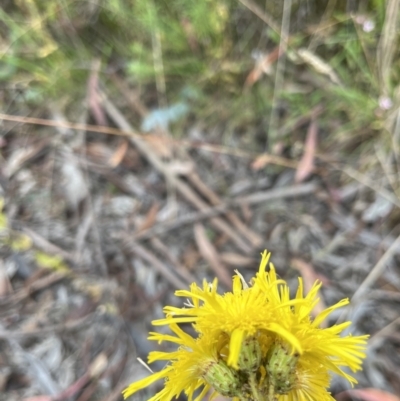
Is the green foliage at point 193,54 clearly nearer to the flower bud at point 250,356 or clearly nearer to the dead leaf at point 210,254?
the dead leaf at point 210,254

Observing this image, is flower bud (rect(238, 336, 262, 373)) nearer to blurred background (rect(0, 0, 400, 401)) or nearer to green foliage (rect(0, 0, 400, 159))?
blurred background (rect(0, 0, 400, 401))

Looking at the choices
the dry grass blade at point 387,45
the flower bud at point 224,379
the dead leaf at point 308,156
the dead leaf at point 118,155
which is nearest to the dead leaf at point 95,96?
the dead leaf at point 118,155

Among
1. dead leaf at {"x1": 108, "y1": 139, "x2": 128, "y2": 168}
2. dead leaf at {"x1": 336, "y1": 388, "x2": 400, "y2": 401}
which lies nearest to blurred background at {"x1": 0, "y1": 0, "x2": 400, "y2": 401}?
dead leaf at {"x1": 108, "y1": 139, "x2": 128, "y2": 168}

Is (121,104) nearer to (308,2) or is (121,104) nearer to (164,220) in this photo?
(164,220)

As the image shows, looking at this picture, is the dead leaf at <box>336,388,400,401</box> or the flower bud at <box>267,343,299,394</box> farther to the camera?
the dead leaf at <box>336,388,400,401</box>

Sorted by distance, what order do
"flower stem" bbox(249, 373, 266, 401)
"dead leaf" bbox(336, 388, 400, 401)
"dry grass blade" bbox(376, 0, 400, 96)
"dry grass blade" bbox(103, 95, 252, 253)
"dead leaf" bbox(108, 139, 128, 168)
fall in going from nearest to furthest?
"flower stem" bbox(249, 373, 266, 401) < "dead leaf" bbox(336, 388, 400, 401) < "dry grass blade" bbox(376, 0, 400, 96) < "dry grass blade" bbox(103, 95, 252, 253) < "dead leaf" bbox(108, 139, 128, 168)

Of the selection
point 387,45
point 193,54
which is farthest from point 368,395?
point 193,54

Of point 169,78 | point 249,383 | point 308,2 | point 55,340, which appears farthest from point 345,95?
point 55,340
